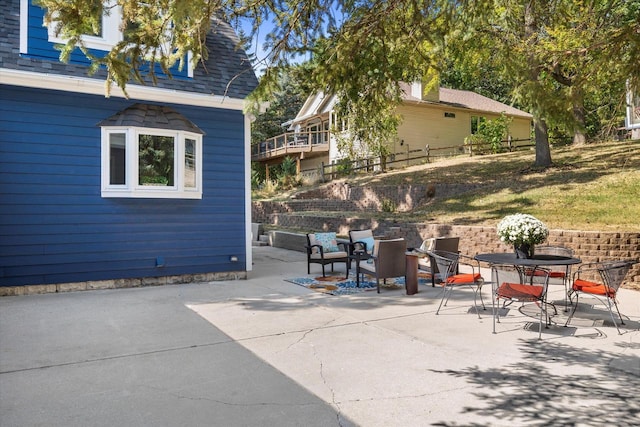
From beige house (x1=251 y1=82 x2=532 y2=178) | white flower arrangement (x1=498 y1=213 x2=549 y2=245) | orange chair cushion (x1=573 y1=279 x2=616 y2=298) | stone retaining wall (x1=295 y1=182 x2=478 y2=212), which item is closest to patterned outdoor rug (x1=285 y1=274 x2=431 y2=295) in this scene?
white flower arrangement (x1=498 y1=213 x2=549 y2=245)

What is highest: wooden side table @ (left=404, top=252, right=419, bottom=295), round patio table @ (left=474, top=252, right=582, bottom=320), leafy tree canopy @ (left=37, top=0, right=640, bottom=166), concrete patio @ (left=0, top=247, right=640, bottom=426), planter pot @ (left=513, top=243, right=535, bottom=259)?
leafy tree canopy @ (left=37, top=0, right=640, bottom=166)

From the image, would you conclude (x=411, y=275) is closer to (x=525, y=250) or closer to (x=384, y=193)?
(x=525, y=250)

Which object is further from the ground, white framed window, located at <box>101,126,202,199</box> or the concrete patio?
white framed window, located at <box>101,126,202,199</box>

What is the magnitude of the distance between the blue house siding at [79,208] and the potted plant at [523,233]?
17.4 ft

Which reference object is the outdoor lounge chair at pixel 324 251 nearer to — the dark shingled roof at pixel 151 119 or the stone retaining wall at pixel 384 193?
the dark shingled roof at pixel 151 119

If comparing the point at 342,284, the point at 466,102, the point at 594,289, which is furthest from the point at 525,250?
the point at 466,102

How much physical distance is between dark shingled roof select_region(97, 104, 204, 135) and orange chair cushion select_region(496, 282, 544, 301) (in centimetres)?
591

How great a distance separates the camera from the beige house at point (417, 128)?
26.3 m

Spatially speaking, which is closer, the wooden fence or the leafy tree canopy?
the leafy tree canopy

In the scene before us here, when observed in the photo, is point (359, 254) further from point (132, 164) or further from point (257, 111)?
point (132, 164)

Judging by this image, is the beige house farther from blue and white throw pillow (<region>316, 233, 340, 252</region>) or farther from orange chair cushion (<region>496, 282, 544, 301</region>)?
orange chair cushion (<region>496, 282, 544, 301</region>)

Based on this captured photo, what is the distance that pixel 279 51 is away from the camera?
5977mm

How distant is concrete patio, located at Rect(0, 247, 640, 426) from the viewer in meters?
3.27

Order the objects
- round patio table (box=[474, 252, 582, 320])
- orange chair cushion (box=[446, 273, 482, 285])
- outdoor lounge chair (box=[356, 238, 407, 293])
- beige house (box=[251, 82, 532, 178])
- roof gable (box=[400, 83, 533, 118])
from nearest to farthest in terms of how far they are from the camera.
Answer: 1. round patio table (box=[474, 252, 582, 320])
2. orange chair cushion (box=[446, 273, 482, 285])
3. outdoor lounge chair (box=[356, 238, 407, 293])
4. beige house (box=[251, 82, 532, 178])
5. roof gable (box=[400, 83, 533, 118])
